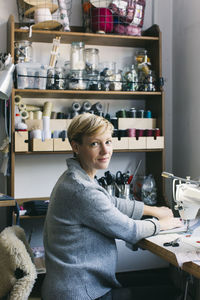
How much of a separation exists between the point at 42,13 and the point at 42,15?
14 millimetres

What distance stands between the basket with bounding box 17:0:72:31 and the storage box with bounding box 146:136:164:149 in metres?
0.92

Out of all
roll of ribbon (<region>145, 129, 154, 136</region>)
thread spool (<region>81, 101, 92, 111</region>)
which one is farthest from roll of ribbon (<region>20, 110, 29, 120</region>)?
roll of ribbon (<region>145, 129, 154, 136</region>)

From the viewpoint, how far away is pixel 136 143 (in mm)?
2768

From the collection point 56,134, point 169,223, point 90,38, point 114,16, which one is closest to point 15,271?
point 169,223

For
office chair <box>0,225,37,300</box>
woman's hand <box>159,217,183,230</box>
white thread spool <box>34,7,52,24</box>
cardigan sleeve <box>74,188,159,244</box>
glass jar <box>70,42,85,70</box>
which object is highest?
white thread spool <box>34,7,52,24</box>

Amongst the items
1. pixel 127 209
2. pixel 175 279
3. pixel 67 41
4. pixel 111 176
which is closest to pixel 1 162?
pixel 111 176

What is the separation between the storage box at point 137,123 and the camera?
9.25ft

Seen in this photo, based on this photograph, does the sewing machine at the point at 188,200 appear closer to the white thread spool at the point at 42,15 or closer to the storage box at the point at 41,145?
the storage box at the point at 41,145

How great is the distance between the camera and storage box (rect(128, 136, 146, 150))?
2.76m

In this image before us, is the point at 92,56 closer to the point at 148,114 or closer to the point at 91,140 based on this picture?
the point at 148,114

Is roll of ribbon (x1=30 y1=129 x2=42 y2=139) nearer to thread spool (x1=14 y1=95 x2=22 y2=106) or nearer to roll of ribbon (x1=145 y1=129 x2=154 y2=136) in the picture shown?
thread spool (x1=14 y1=95 x2=22 y2=106)

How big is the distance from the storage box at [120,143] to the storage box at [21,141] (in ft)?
1.90

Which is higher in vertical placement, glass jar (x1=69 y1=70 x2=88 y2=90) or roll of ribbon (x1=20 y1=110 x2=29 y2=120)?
glass jar (x1=69 y1=70 x2=88 y2=90)

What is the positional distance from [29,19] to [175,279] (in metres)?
2.06
